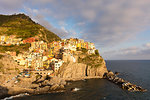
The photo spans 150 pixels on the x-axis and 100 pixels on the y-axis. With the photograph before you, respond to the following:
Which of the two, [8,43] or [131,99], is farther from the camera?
[8,43]

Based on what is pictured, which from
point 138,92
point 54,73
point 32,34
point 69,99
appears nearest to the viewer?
point 69,99

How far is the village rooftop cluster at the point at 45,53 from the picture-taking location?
7562cm

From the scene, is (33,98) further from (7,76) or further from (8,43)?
(8,43)

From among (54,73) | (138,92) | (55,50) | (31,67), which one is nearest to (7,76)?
(31,67)

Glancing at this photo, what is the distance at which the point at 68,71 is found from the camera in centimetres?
7269

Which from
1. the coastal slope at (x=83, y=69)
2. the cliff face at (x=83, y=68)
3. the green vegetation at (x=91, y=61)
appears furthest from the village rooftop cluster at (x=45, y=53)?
the green vegetation at (x=91, y=61)

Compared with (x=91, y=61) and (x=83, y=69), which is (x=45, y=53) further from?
(x=91, y=61)

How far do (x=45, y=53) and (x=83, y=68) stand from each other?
39.5 metres

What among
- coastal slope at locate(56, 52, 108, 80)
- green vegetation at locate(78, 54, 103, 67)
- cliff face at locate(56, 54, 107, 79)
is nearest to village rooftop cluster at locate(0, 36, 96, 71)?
coastal slope at locate(56, 52, 108, 80)

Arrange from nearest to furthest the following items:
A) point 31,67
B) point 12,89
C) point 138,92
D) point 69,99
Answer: point 69,99
point 12,89
point 138,92
point 31,67

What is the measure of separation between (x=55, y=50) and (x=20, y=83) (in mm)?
50878

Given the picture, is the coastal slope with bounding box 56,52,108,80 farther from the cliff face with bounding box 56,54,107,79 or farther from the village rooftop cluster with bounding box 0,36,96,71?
the village rooftop cluster with bounding box 0,36,96,71

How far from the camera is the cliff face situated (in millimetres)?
72062

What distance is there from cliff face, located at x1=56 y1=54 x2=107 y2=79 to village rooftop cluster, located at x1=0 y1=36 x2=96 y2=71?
17.9ft
